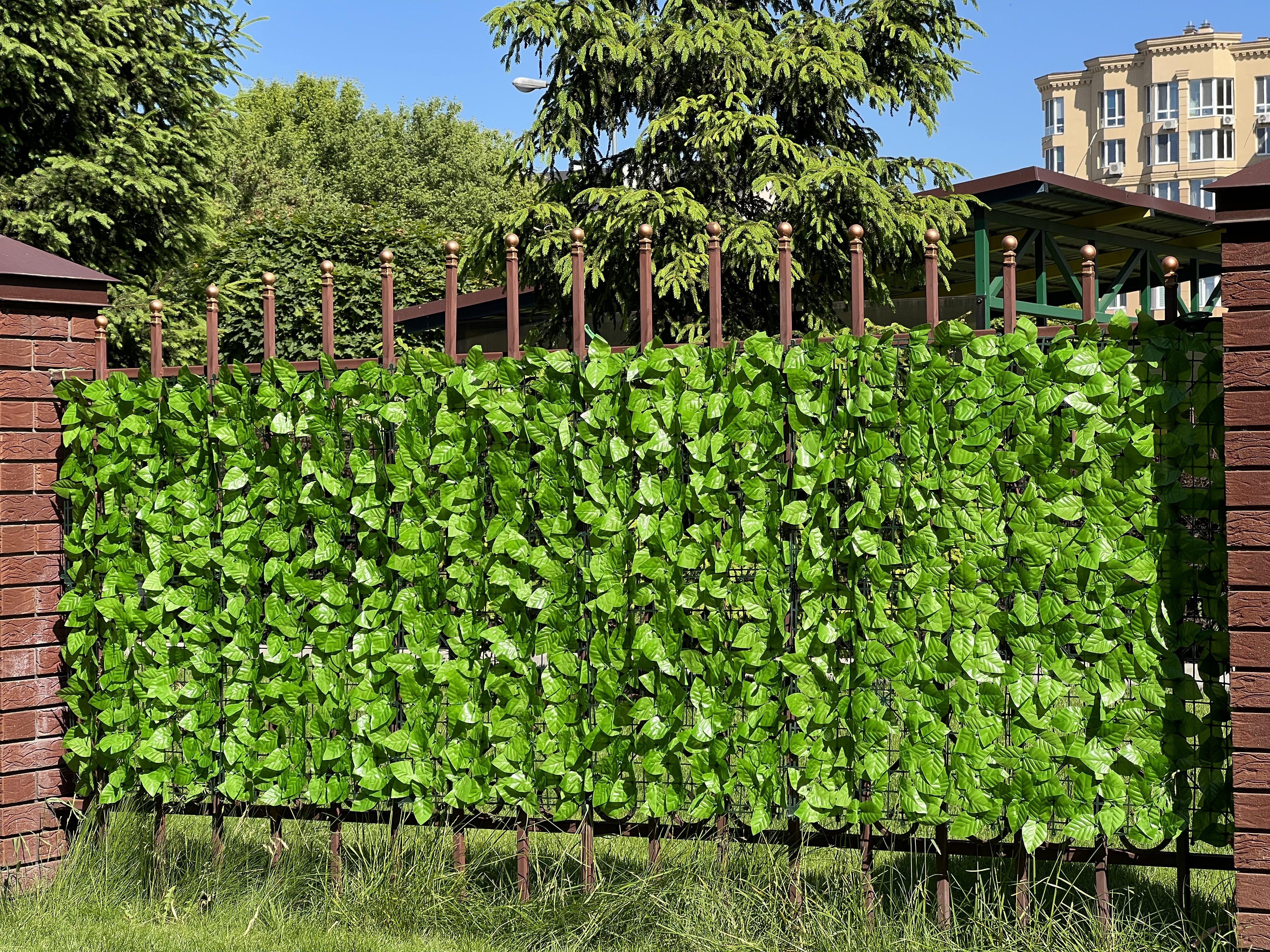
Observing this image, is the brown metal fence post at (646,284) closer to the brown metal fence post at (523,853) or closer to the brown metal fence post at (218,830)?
the brown metal fence post at (523,853)

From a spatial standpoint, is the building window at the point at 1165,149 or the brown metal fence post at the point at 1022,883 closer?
the brown metal fence post at the point at 1022,883

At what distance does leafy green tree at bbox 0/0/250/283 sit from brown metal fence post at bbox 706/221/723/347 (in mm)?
13309

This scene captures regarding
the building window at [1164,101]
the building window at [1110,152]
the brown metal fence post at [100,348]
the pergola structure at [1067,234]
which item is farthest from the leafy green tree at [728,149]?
the building window at [1110,152]

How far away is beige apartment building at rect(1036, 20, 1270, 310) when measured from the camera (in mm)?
84750

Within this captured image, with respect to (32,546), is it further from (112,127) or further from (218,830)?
(112,127)

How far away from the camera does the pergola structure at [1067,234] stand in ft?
39.7

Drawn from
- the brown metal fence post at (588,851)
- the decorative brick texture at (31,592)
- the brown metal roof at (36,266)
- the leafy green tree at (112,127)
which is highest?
the leafy green tree at (112,127)

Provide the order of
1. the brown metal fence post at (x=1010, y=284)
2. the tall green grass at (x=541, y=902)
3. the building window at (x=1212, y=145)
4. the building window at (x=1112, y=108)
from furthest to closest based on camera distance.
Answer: the building window at (x=1112, y=108) < the building window at (x=1212, y=145) < the tall green grass at (x=541, y=902) < the brown metal fence post at (x=1010, y=284)

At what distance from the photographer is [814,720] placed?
373cm

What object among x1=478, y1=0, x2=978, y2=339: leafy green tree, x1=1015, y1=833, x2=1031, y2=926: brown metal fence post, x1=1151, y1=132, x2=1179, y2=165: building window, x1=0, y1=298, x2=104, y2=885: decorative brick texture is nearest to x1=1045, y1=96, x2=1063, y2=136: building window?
x1=1151, y1=132, x2=1179, y2=165: building window

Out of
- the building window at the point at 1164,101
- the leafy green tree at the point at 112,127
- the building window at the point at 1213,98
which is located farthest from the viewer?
the building window at the point at 1164,101

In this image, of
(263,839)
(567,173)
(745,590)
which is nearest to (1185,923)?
(745,590)

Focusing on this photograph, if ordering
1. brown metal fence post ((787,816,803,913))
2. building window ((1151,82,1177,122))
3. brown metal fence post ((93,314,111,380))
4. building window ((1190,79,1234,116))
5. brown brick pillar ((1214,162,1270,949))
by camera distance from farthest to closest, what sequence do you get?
1. building window ((1151,82,1177,122))
2. building window ((1190,79,1234,116))
3. brown metal fence post ((93,314,111,380))
4. brown metal fence post ((787,816,803,913))
5. brown brick pillar ((1214,162,1270,949))

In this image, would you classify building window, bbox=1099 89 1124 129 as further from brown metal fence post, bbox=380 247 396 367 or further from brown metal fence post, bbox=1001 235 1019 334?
brown metal fence post, bbox=380 247 396 367
